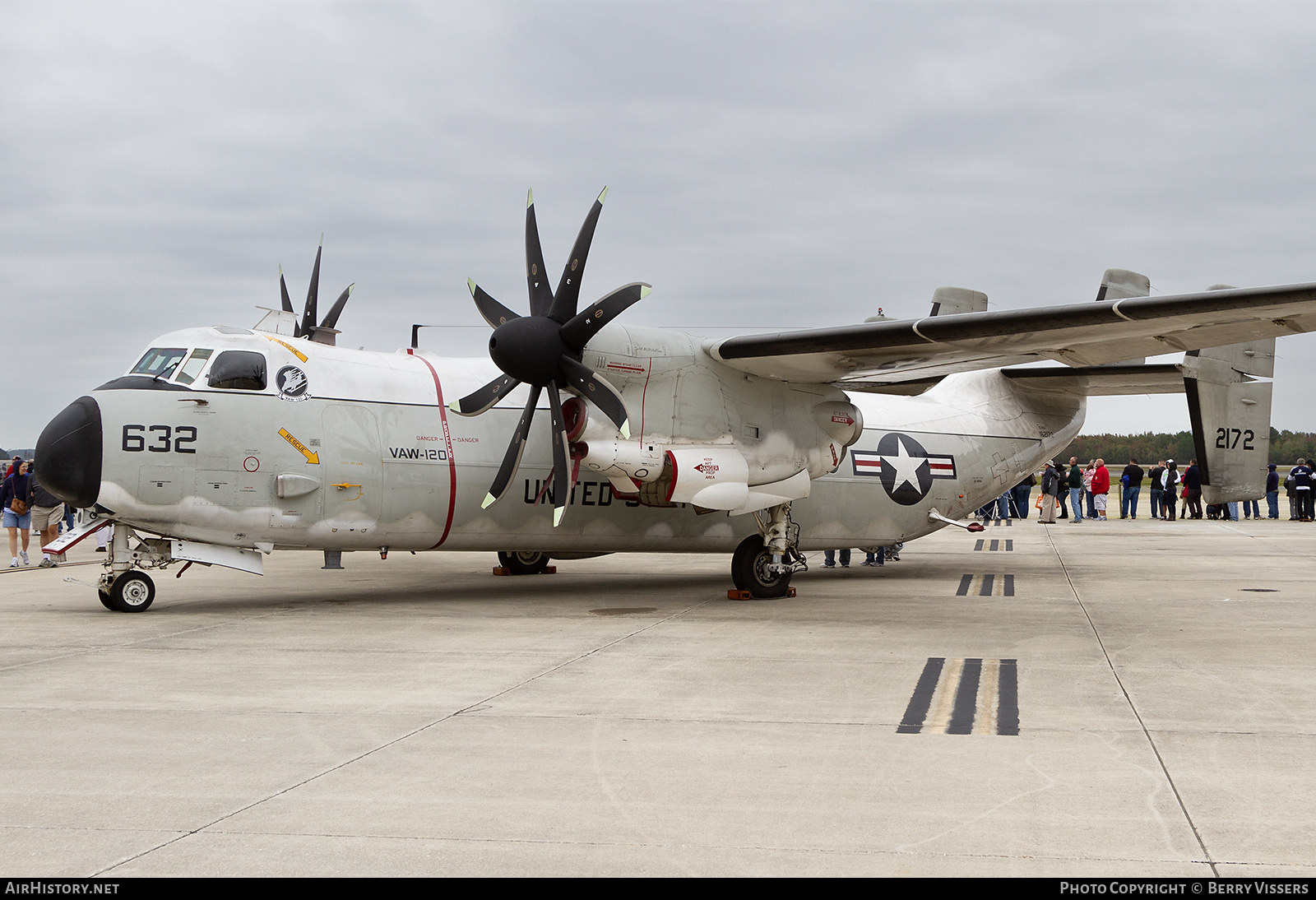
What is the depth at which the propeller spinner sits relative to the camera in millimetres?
13664

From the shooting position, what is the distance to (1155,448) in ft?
329

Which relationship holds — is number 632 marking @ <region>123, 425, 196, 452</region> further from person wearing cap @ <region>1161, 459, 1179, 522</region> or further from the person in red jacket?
person wearing cap @ <region>1161, 459, 1179, 522</region>

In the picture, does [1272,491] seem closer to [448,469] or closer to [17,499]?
[448,469]

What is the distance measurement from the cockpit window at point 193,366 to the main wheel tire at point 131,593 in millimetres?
2578

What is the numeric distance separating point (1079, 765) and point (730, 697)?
2.88m

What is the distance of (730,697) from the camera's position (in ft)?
27.7

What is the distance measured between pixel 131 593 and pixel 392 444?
12.3 feet

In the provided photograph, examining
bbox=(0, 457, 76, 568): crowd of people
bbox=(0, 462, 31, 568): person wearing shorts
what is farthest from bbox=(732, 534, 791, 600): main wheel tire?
bbox=(0, 462, 31, 568): person wearing shorts

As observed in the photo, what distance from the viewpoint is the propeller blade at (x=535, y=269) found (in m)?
14.4

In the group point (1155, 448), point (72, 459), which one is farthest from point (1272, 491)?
point (1155, 448)

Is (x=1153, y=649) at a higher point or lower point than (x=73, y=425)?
lower

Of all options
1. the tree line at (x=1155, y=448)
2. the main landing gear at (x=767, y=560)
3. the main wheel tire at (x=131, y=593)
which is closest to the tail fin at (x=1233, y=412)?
the main landing gear at (x=767, y=560)

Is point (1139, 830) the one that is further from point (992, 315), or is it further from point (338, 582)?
point (338, 582)
